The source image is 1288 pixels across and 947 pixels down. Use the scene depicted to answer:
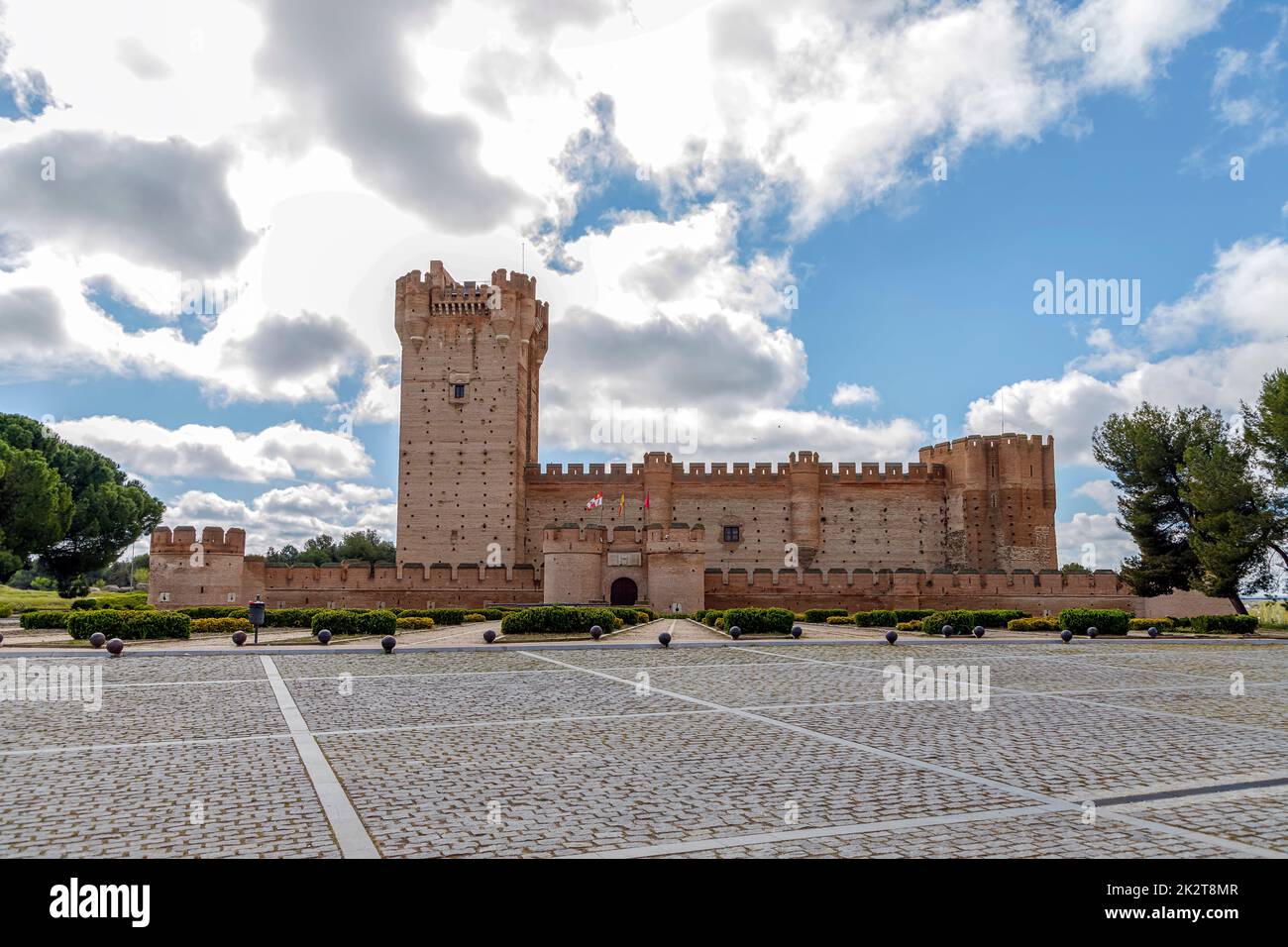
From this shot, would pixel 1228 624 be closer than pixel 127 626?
No

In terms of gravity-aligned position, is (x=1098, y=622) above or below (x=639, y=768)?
below

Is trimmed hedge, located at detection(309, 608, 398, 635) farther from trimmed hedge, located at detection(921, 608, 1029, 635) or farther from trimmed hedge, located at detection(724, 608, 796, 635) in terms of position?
trimmed hedge, located at detection(921, 608, 1029, 635)

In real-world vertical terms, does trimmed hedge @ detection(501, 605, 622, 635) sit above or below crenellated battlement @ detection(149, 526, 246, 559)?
below

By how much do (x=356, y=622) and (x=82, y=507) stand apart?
110ft

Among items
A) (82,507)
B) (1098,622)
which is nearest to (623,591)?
(1098,622)

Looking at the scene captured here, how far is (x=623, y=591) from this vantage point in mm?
32188

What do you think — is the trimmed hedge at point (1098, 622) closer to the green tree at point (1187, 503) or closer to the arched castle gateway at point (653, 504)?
the green tree at point (1187, 503)

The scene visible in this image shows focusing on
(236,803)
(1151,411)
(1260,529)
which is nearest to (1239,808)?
(236,803)

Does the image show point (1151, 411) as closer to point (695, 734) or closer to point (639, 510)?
point (639, 510)

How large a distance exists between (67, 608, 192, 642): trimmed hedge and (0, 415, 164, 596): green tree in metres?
29.2

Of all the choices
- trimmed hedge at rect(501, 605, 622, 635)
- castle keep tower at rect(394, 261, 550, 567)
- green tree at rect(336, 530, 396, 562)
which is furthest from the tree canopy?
trimmed hedge at rect(501, 605, 622, 635)

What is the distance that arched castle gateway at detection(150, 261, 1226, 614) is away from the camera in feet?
109

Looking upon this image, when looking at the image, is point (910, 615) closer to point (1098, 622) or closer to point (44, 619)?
Answer: point (1098, 622)
